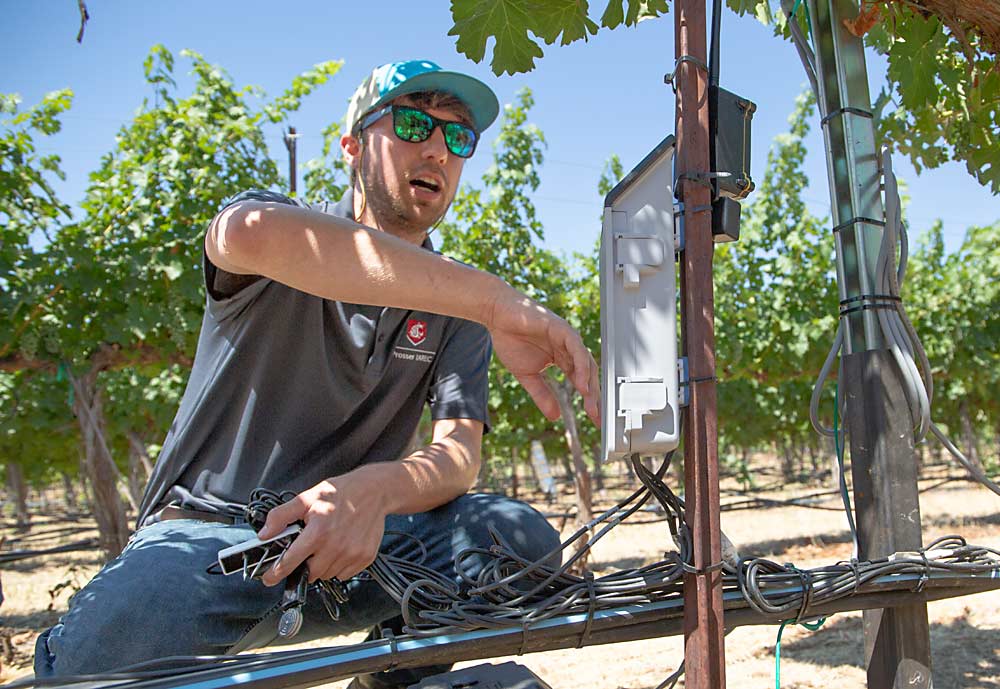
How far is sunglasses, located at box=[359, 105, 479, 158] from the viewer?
80.4 inches

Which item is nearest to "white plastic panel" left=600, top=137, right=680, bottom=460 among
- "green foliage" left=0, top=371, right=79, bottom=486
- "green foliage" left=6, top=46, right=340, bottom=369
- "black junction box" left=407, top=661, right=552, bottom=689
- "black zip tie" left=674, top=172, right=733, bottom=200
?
"black zip tie" left=674, top=172, right=733, bottom=200

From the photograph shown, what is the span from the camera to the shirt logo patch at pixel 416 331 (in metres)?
2.07

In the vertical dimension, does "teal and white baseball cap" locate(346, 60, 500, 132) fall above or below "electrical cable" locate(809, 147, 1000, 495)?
above

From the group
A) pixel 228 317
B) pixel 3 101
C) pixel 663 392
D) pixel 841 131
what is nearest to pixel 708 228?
pixel 663 392

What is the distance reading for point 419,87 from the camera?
2018mm

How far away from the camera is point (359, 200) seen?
2.21 meters

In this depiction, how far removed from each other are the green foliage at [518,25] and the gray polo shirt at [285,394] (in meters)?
0.60

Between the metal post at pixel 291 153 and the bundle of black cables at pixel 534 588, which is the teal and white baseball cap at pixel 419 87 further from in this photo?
the metal post at pixel 291 153

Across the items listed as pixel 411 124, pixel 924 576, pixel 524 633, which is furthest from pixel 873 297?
pixel 411 124

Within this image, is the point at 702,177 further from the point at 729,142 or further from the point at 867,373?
the point at 867,373

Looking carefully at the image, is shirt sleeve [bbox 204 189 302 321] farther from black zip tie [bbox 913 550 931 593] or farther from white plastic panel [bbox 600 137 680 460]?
black zip tie [bbox 913 550 931 593]

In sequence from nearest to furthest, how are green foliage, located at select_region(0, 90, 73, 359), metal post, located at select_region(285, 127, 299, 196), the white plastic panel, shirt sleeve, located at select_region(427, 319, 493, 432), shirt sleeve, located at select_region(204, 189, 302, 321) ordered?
the white plastic panel < shirt sleeve, located at select_region(204, 189, 302, 321) < shirt sleeve, located at select_region(427, 319, 493, 432) < green foliage, located at select_region(0, 90, 73, 359) < metal post, located at select_region(285, 127, 299, 196)

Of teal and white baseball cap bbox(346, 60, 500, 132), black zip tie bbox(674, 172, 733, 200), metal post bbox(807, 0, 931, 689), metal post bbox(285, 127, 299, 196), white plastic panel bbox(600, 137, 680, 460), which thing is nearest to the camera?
white plastic panel bbox(600, 137, 680, 460)

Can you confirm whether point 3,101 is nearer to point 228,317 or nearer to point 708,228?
point 228,317
